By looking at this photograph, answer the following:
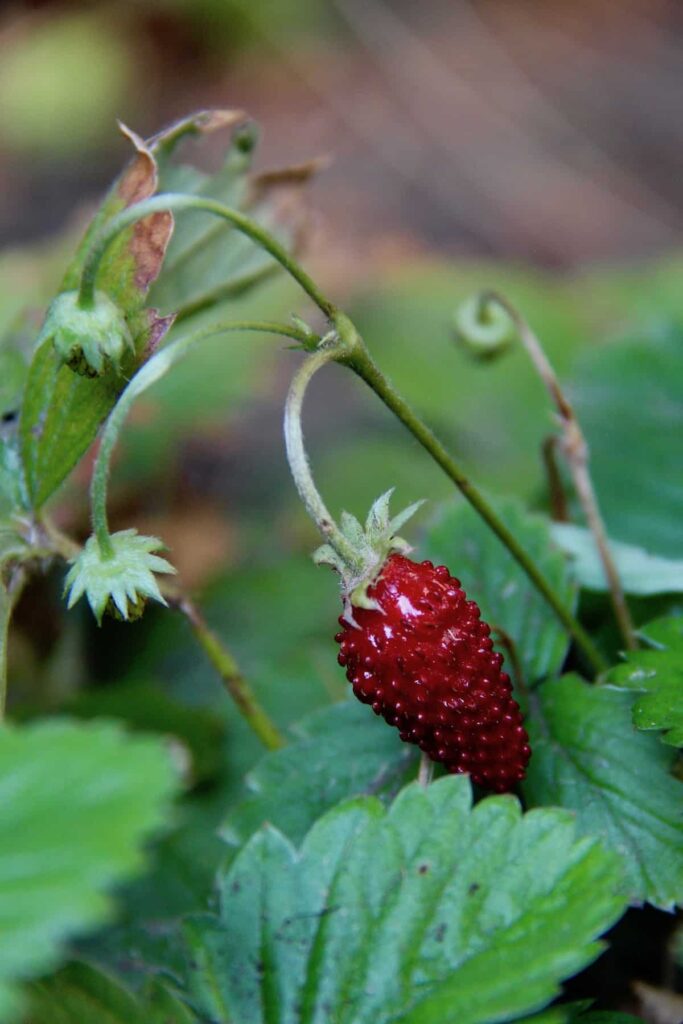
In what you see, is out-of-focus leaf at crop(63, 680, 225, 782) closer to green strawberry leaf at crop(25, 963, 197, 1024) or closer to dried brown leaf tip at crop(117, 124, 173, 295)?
green strawberry leaf at crop(25, 963, 197, 1024)

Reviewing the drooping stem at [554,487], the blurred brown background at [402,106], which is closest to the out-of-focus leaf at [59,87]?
the blurred brown background at [402,106]

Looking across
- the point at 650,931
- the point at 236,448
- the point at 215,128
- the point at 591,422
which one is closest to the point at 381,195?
the point at 236,448

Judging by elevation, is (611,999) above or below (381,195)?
below

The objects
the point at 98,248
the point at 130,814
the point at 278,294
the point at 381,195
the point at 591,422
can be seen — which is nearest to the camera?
the point at 130,814

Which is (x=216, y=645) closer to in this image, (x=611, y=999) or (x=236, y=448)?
(x=611, y=999)

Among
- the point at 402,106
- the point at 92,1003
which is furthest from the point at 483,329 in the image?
the point at 402,106

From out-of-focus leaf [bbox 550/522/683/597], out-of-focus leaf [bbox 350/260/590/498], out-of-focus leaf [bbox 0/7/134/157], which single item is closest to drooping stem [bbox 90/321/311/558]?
out-of-focus leaf [bbox 550/522/683/597]
